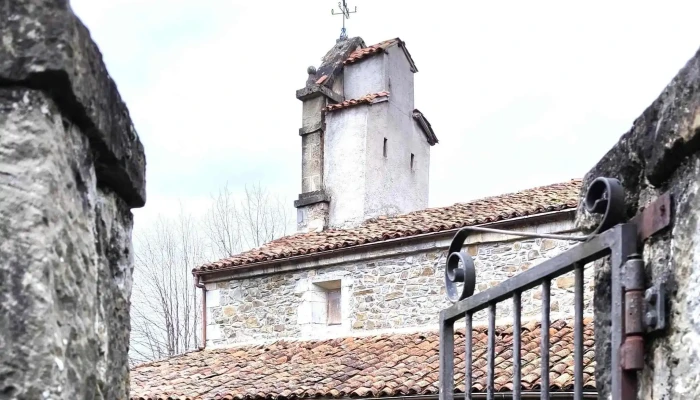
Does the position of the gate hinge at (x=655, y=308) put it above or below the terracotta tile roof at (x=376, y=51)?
below

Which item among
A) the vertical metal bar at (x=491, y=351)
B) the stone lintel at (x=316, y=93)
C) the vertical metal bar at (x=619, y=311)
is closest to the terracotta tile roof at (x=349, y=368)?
the stone lintel at (x=316, y=93)

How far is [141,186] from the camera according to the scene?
1.79 m

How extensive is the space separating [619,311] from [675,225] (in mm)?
247

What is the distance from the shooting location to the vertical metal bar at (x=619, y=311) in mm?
1801

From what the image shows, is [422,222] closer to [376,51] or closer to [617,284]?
[376,51]

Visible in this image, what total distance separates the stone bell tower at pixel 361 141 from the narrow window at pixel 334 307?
5.93 feet

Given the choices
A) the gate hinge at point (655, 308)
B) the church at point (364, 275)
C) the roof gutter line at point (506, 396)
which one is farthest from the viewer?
the church at point (364, 275)

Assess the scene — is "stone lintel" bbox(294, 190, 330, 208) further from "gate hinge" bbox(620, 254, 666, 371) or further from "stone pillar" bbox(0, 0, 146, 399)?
"stone pillar" bbox(0, 0, 146, 399)

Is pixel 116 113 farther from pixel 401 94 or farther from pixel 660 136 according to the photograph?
pixel 401 94

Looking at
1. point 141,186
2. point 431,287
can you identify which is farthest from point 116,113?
point 431,287

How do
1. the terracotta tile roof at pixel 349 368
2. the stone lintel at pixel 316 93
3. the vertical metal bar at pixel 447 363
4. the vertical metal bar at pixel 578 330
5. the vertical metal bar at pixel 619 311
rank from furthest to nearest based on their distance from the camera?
the stone lintel at pixel 316 93 → the terracotta tile roof at pixel 349 368 → the vertical metal bar at pixel 447 363 → the vertical metal bar at pixel 578 330 → the vertical metal bar at pixel 619 311

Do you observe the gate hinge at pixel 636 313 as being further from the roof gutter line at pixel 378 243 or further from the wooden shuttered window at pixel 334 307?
the wooden shuttered window at pixel 334 307

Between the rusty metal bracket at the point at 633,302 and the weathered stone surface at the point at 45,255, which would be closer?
the weathered stone surface at the point at 45,255

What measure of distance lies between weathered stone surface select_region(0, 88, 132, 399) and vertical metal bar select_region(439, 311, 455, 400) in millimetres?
1361
